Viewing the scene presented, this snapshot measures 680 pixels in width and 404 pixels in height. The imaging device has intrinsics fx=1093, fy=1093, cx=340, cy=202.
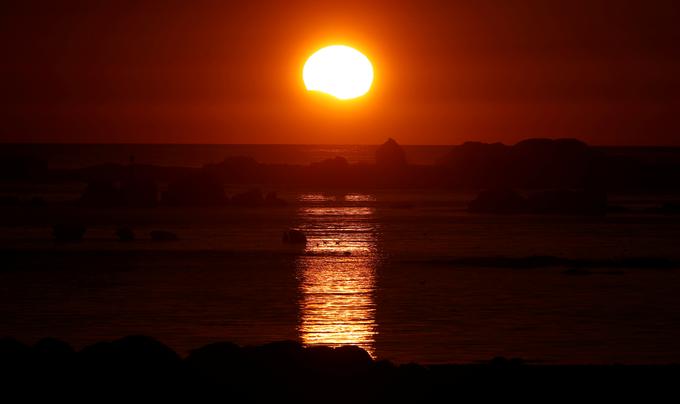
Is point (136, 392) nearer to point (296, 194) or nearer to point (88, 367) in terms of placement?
point (88, 367)

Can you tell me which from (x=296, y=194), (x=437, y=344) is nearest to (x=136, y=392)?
(x=437, y=344)

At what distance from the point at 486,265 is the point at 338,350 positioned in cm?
2893

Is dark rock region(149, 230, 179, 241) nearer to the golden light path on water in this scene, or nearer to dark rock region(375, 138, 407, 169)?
the golden light path on water

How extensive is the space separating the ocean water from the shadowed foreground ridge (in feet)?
19.2

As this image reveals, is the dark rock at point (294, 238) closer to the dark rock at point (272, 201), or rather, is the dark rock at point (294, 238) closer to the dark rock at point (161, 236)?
the dark rock at point (161, 236)

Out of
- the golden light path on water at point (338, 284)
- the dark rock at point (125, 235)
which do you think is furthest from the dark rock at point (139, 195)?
the dark rock at point (125, 235)

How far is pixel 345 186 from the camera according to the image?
160m

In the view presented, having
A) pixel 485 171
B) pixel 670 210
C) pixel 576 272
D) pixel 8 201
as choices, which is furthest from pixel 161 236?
pixel 485 171

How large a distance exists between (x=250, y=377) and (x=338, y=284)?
22589 millimetres

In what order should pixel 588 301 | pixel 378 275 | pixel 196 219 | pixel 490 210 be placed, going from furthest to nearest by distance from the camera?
pixel 490 210
pixel 196 219
pixel 378 275
pixel 588 301

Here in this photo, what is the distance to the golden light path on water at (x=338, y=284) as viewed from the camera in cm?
2784

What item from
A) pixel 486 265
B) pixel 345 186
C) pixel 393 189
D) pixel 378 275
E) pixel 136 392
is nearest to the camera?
pixel 136 392

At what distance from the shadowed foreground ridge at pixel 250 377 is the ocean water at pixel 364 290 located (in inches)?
230

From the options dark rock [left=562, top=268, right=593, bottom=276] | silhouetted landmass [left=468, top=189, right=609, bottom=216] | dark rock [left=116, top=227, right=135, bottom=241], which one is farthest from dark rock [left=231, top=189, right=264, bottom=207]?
dark rock [left=562, top=268, right=593, bottom=276]
